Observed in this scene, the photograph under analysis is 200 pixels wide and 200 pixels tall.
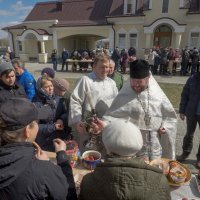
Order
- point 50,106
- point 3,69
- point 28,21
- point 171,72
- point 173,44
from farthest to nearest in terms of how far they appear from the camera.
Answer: point 28,21 < point 173,44 < point 171,72 < point 3,69 < point 50,106

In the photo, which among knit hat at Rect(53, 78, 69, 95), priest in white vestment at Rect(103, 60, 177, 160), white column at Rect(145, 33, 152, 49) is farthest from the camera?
white column at Rect(145, 33, 152, 49)

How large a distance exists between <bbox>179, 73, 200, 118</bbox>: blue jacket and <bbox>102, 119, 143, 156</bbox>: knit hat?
8.48 feet

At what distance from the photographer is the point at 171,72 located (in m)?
14.6

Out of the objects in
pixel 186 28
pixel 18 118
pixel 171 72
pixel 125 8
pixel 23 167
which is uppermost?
pixel 125 8

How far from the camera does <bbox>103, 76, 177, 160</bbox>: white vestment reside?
8.43 ft

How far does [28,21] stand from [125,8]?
39.5 feet

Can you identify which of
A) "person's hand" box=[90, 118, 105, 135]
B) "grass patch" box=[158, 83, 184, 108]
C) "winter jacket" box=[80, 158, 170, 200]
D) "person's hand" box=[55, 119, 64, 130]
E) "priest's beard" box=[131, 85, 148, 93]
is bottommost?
"grass patch" box=[158, 83, 184, 108]

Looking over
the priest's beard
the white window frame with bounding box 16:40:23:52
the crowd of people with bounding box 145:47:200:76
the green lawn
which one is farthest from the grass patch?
the white window frame with bounding box 16:40:23:52

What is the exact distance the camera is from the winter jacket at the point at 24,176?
126 cm

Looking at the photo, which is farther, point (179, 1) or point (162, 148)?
point (179, 1)

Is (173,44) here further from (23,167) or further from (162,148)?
(23,167)

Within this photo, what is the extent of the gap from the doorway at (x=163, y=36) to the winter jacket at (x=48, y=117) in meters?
18.0

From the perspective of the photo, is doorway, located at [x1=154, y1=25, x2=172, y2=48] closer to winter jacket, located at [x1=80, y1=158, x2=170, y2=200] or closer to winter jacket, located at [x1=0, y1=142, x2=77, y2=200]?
winter jacket, located at [x1=80, y1=158, x2=170, y2=200]

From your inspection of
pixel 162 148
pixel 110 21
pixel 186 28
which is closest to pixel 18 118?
pixel 162 148
